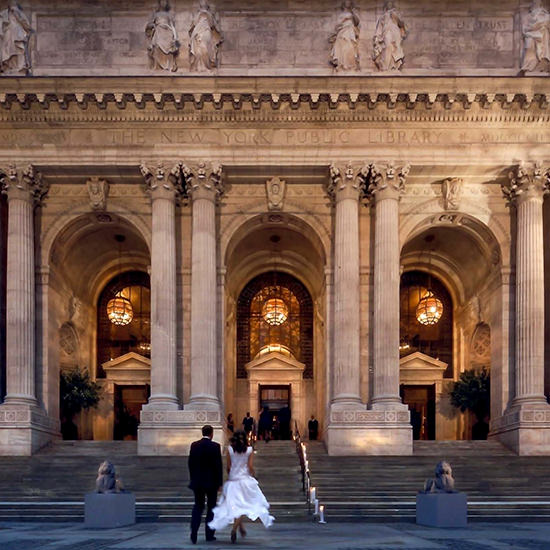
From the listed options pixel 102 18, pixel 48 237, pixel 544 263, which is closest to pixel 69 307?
pixel 48 237

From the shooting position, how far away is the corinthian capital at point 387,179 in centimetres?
3928

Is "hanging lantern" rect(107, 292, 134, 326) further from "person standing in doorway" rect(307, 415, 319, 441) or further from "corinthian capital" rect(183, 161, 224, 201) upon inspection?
"corinthian capital" rect(183, 161, 224, 201)

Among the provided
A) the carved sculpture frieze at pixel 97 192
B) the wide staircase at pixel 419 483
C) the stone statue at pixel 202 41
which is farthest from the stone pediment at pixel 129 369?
the stone statue at pixel 202 41

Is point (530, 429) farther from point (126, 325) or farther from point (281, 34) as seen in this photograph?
point (126, 325)

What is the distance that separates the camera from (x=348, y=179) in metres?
39.4

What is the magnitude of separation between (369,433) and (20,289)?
13.2 metres

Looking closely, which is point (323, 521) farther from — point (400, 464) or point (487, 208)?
point (487, 208)

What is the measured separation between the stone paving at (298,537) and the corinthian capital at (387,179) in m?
16.5

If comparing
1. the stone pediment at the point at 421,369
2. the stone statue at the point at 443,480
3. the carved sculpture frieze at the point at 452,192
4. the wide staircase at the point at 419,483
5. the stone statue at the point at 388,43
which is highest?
the stone statue at the point at 388,43

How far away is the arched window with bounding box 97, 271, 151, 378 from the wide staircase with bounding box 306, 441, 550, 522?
48.3 feet

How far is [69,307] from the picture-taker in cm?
4569

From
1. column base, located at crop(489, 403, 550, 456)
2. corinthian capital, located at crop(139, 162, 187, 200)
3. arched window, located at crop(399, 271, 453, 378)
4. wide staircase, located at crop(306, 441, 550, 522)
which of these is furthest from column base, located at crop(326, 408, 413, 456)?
arched window, located at crop(399, 271, 453, 378)

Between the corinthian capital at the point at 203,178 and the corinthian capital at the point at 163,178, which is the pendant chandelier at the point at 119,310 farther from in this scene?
the corinthian capital at the point at 203,178

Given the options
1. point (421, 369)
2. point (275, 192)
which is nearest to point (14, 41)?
point (275, 192)
